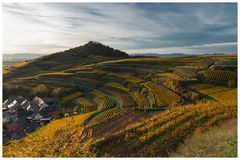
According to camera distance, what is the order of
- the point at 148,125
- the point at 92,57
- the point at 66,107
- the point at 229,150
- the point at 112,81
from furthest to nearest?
1. the point at 92,57
2. the point at 112,81
3. the point at 66,107
4. the point at 148,125
5. the point at 229,150

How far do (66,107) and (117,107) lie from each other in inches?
111

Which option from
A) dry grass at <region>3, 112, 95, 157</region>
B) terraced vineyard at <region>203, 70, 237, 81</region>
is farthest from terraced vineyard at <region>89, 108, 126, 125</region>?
terraced vineyard at <region>203, 70, 237, 81</region>

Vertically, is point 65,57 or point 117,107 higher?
point 65,57

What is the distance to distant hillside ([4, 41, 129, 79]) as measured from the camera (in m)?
16.8

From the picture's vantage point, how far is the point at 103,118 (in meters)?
13.8

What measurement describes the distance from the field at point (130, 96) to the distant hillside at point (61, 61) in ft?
0.19

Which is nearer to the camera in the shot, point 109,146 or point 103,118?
point 109,146

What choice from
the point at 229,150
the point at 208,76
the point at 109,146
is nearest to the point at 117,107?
the point at 109,146

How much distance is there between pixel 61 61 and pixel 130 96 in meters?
5.22

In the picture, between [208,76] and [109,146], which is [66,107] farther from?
[208,76]

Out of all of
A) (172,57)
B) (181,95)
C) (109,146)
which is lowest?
(109,146)

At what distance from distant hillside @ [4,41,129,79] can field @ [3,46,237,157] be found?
0.06 metres

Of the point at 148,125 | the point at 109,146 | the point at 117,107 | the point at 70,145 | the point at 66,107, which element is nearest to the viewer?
the point at 70,145

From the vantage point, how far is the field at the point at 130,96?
12.1 m
